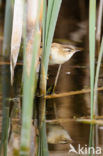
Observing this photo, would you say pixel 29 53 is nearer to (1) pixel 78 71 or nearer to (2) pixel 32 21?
(2) pixel 32 21

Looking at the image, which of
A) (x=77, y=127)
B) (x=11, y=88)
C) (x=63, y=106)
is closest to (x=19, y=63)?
(x=11, y=88)

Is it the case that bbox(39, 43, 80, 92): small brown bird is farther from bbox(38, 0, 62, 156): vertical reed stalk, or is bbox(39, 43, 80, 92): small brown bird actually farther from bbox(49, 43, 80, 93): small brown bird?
bbox(38, 0, 62, 156): vertical reed stalk

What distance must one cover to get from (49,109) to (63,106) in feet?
0.48

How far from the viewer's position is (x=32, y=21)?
3449 millimetres

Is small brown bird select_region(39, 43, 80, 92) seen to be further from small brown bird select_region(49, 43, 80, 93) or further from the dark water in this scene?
the dark water

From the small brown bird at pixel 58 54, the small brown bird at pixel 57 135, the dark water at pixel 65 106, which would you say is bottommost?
the small brown bird at pixel 57 135

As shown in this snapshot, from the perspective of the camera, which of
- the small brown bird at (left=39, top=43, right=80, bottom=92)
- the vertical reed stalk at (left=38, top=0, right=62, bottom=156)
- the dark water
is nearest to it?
the dark water

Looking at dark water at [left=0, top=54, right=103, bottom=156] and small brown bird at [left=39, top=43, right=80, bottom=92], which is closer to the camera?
dark water at [left=0, top=54, right=103, bottom=156]
